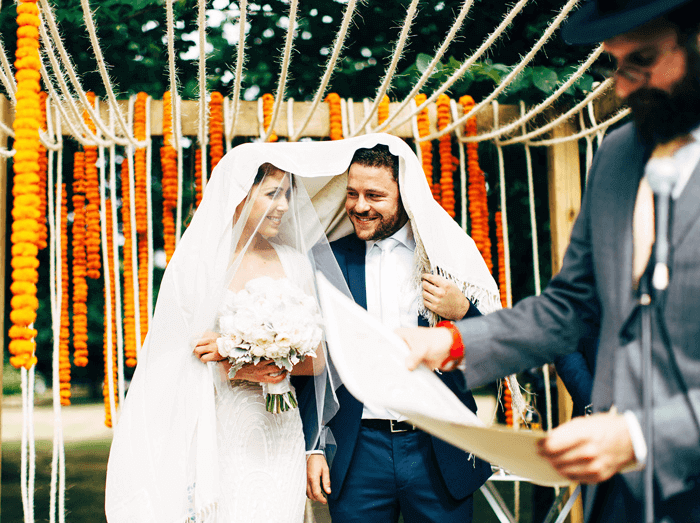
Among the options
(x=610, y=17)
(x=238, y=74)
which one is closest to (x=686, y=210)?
(x=610, y=17)

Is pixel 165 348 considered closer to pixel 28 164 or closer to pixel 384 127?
pixel 28 164

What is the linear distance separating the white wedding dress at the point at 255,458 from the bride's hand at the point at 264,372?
11 centimetres

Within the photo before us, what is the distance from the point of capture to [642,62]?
1.12 metres

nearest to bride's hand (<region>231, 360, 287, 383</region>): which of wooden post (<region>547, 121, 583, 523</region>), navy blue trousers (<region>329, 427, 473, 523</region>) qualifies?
navy blue trousers (<region>329, 427, 473, 523</region>)

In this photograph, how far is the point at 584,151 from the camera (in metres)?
3.66

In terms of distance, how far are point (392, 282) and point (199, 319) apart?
0.76 m

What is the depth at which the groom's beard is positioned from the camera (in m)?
1.09

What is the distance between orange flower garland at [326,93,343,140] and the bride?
0.71 metres

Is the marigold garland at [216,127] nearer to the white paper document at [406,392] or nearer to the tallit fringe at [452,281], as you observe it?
the tallit fringe at [452,281]

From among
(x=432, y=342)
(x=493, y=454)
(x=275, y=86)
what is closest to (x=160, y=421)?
(x=432, y=342)

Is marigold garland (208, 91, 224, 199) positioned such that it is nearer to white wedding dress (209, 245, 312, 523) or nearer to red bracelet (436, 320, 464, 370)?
white wedding dress (209, 245, 312, 523)

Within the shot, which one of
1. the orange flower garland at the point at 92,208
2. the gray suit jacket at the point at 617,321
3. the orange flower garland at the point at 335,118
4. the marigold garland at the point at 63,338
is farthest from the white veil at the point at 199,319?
the gray suit jacket at the point at 617,321

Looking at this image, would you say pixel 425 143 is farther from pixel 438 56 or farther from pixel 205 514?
pixel 205 514

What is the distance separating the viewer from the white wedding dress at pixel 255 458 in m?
2.30
